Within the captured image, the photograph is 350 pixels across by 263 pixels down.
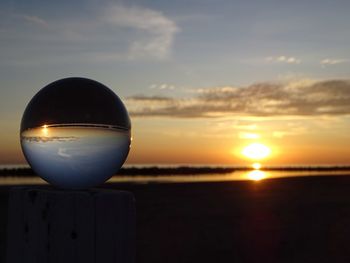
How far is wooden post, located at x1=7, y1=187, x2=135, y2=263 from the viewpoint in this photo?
3336 mm

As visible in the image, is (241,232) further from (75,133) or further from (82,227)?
(82,227)

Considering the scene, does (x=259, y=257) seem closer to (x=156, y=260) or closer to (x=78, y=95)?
(x=156, y=260)

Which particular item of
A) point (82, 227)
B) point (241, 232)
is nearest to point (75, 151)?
point (82, 227)

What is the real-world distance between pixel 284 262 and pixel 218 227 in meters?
3.73

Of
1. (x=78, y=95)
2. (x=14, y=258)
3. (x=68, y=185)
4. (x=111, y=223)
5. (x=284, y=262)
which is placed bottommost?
(x=284, y=262)

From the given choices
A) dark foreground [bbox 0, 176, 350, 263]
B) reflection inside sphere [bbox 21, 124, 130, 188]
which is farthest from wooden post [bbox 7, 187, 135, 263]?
dark foreground [bbox 0, 176, 350, 263]

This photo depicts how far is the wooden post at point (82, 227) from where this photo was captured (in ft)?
10.9

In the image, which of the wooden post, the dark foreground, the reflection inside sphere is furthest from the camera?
the dark foreground

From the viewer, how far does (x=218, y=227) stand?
12.5 metres

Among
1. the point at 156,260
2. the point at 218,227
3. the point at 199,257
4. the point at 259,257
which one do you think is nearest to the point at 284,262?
the point at 259,257

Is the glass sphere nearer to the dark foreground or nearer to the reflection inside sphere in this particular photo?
the reflection inside sphere

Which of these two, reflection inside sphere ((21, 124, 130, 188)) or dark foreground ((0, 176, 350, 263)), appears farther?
dark foreground ((0, 176, 350, 263))

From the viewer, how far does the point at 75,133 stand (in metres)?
3.64

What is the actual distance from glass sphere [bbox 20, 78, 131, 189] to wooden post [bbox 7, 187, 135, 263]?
0.27 meters
